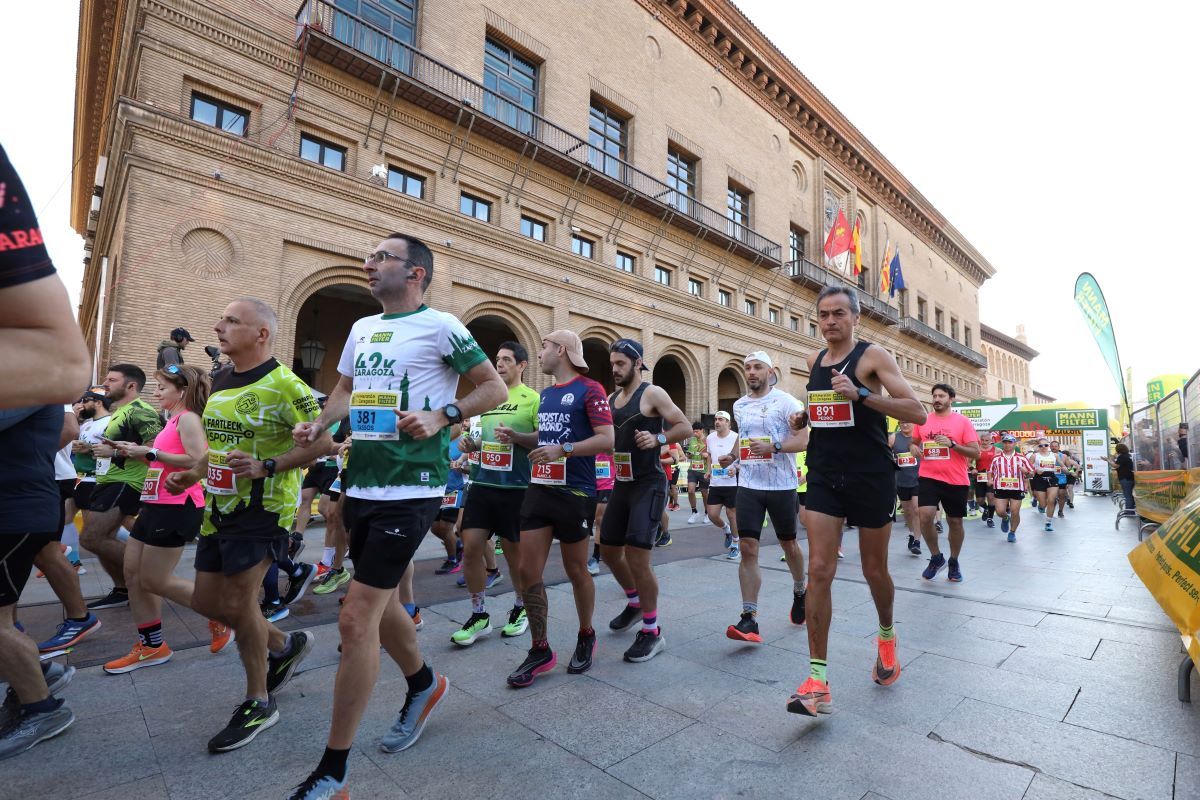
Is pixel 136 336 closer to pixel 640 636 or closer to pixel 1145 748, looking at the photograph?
pixel 640 636

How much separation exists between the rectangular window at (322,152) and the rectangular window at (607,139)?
27.7 feet

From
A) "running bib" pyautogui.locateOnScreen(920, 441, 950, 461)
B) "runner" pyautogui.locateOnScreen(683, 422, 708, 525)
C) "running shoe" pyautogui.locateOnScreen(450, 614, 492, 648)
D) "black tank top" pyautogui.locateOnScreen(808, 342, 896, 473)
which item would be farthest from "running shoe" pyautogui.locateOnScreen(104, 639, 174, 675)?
"runner" pyautogui.locateOnScreen(683, 422, 708, 525)

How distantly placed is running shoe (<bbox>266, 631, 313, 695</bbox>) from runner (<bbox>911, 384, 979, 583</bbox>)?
6.33 metres

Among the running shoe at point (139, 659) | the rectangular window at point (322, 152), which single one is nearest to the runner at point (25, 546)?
the running shoe at point (139, 659)

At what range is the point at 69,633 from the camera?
13.3 ft

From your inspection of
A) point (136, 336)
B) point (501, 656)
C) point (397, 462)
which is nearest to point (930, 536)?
point (501, 656)

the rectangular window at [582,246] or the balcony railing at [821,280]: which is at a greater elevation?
the balcony railing at [821,280]

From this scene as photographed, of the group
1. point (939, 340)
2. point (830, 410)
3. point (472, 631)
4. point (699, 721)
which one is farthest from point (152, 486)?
point (939, 340)

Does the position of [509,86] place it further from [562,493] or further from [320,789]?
[320,789]

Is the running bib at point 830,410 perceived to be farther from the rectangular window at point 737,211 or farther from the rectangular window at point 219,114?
the rectangular window at point 737,211

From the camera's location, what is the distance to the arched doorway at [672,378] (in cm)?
2539

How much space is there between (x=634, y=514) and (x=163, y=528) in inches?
115

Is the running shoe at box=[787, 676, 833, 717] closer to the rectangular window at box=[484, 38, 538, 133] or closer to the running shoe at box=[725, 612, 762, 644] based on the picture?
the running shoe at box=[725, 612, 762, 644]

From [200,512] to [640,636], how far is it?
302cm
